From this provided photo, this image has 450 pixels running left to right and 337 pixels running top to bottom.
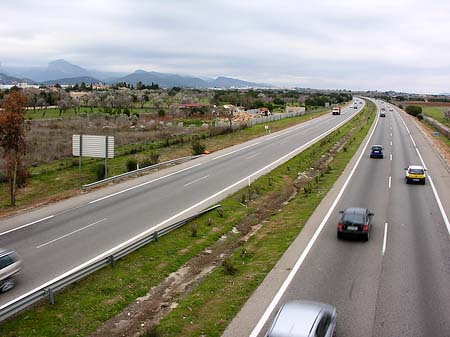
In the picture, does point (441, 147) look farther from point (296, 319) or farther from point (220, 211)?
point (296, 319)

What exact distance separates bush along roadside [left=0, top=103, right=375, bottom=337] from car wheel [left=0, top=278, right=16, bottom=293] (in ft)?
5.88

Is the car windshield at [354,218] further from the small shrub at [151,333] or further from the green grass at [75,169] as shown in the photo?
the green grass at [75,169]

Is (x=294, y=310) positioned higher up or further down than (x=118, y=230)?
higher up

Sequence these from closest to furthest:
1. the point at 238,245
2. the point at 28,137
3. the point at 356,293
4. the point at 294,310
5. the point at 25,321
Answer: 1. the point at 294,310
2. the point at 25,321
3. the point at 356,293
4. the point at 238,245
5. the point at 28,137

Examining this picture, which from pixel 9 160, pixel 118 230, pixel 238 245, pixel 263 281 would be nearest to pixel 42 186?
pixel 9 160

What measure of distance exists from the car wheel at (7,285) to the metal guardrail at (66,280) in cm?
104

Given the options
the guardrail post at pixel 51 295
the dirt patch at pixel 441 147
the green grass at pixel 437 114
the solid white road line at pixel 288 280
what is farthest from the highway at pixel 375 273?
the green grass at pixel 437 114

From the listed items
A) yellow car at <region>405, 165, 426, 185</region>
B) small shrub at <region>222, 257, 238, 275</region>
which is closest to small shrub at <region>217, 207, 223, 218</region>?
small shrub at <region>222, 257, 238, 275</region>

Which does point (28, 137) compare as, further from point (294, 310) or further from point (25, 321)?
point (294, 310)

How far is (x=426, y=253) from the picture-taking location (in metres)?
19.3

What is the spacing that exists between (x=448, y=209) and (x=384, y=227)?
6376 millimetres

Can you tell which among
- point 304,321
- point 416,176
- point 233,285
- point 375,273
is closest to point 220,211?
point 233,285

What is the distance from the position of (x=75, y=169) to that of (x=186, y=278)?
29991 millimetres

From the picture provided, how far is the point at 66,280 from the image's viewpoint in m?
15.3
